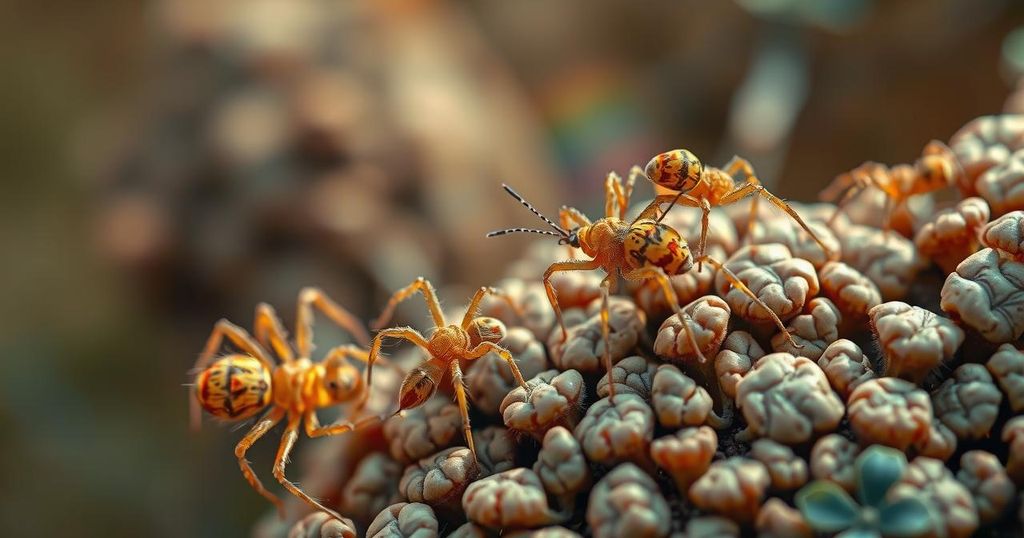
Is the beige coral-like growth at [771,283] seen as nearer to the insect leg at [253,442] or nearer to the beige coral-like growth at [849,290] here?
the beige coral-like growth at [849,290]

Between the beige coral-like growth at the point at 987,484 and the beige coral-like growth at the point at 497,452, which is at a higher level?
the beige coral-like growth at the point at 987,484

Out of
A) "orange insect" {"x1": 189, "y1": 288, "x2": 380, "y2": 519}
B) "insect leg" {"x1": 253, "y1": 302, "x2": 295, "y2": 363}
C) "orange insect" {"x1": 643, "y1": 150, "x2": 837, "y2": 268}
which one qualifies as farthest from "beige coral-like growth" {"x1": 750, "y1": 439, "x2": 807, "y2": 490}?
"insect leg" {"x1": 253, "y1": 302, "x2": 295, "y2": 363}

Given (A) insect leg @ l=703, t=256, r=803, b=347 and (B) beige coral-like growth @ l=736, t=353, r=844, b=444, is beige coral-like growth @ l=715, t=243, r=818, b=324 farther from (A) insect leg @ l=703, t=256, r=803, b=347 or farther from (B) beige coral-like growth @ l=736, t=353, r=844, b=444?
(B) beige coral-like growth @ l=736, t=353, r=844, b=444

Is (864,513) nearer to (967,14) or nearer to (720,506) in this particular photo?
(720,506)

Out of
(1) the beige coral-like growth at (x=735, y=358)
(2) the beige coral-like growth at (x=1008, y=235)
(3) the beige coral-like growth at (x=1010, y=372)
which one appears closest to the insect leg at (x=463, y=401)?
(1) the beige coral-like growth at (x=735, y=358)

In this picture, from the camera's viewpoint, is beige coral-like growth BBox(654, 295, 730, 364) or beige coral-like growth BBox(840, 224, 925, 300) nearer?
beige coral-like growth BBox(654, 295, 730, 364)

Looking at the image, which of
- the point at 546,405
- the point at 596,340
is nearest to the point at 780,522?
the point at 546,405
